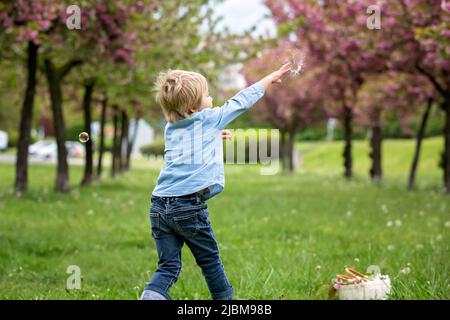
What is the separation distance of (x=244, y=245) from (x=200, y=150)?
382 centimetres

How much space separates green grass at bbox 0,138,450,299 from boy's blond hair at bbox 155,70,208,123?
1745 mm

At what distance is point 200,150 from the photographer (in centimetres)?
447

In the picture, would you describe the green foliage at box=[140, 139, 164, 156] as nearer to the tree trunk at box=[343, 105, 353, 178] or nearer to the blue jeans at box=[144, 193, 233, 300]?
the tree trunk at box=[343, 105, 353, 178]

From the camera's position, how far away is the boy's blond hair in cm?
440

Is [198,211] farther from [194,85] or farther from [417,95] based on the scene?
[417,95]

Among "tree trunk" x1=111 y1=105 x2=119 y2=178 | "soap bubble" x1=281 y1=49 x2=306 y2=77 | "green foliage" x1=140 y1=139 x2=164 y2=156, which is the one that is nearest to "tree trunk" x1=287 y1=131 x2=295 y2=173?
"tree trunk" x1=111 y1=105 x2=119 y2=178

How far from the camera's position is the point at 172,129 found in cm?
455

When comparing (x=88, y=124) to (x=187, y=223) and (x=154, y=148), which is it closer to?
(x=187, y=223)

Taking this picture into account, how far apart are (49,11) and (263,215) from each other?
16.8 feet

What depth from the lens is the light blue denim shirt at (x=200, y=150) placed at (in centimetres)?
443

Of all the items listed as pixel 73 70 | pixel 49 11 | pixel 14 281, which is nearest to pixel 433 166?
pixel 73 70

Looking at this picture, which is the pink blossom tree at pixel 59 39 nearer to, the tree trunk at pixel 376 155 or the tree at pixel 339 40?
the tree at pixel 339 40

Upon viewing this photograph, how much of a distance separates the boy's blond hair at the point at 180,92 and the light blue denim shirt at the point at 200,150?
0.07 meters

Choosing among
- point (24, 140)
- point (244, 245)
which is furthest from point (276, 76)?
point (24, 140)
